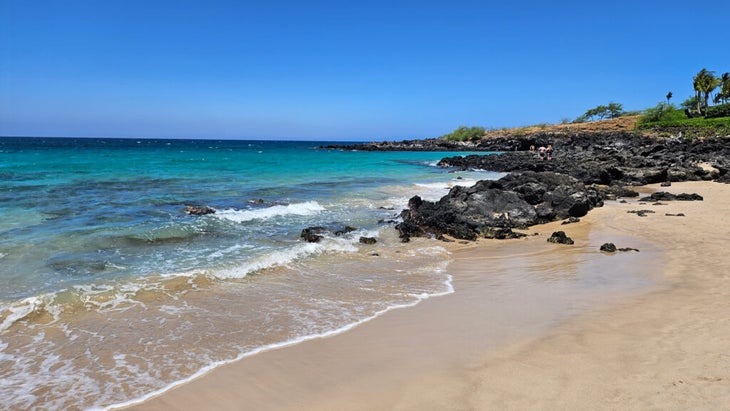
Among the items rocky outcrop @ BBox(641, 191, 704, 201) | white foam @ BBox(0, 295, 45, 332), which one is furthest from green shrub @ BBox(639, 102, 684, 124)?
white foam @ BBox(0, 295, 45, 332)

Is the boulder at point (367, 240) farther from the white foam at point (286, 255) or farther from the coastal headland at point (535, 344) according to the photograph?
the coastal headland at point (535, 344)

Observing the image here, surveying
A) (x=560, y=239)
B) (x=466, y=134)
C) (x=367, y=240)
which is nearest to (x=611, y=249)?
(x=560, y=239)

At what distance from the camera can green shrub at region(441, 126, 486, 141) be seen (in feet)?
295

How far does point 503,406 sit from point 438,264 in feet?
18.8

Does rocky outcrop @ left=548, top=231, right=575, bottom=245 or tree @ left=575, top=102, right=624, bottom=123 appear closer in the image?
rocky outcrop @ left=548, top=231, right=575, bottom=245

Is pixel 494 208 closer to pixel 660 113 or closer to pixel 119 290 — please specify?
pixel 119 290

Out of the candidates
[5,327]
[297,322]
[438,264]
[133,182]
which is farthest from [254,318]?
[133,182]

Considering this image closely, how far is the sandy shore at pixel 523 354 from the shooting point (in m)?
4.17

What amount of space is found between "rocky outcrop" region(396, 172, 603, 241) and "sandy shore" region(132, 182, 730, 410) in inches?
163

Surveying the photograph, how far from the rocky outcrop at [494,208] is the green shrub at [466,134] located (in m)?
74.9

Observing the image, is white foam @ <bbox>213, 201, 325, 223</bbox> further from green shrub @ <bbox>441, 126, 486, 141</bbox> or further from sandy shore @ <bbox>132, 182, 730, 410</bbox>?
green shrub @ <bbox>441, 126, 486, 141</bbox>

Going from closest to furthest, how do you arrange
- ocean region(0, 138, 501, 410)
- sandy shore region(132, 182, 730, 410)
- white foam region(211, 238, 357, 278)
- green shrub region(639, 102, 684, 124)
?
sandy shore region(132, 182, 730, 410), ocean region(0, 138, 501, 410), white foam region(211, 238, 357, 278), green shrub region(639, 102, 684, 124)

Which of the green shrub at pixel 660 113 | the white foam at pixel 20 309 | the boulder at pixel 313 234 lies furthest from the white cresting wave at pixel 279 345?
the green shrub at pixel 660 113

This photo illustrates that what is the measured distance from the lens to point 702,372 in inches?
172
